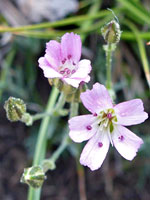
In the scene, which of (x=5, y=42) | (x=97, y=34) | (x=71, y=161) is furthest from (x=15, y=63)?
(x=71, y=161)

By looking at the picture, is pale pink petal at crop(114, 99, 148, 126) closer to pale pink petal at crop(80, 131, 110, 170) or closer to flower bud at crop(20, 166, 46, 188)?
pale pink petal at crop(80, 131, 110, 170)

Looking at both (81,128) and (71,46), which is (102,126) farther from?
(71,46)

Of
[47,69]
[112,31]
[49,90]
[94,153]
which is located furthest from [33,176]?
[49,90]

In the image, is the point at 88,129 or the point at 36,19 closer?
the point at 88,129

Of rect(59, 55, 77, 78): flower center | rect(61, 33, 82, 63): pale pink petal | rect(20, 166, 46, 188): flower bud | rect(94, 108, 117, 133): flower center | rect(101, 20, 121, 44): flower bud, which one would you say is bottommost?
rect(20, 166, 46, 188): flower bud

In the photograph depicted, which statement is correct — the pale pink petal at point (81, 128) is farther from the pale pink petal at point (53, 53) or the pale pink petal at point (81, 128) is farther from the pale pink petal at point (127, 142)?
the pale pink petal at point (53, 53)

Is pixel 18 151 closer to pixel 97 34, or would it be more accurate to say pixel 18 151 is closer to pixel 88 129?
Result: pixel 97 34

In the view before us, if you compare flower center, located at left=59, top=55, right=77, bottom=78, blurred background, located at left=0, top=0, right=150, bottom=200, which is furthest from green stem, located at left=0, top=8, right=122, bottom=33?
flower center, located at left=59, top=55, right=77, bottom=78
